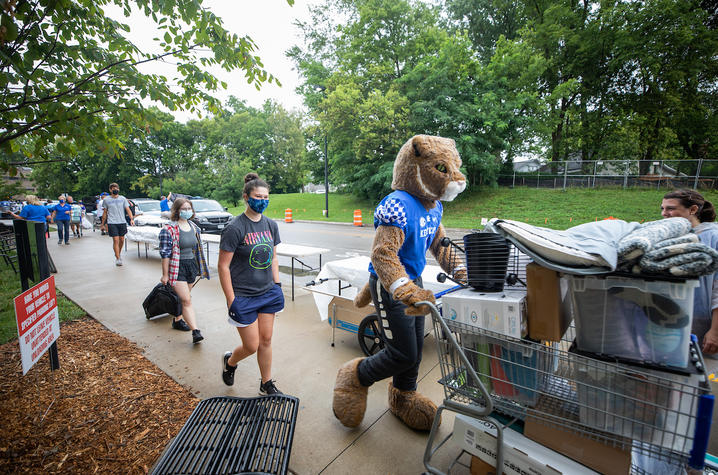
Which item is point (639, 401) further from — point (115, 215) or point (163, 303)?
point (115, 215)

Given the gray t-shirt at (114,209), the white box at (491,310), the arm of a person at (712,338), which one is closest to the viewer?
the white box at (491,310)

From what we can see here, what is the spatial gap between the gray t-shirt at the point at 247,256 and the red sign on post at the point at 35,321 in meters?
1.54

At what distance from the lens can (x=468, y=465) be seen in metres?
2.33

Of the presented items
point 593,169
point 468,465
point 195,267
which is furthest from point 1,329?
point 593,169

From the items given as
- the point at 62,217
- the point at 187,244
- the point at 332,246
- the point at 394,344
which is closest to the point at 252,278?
the point at 394,344

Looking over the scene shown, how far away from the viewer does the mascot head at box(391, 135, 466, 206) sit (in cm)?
244

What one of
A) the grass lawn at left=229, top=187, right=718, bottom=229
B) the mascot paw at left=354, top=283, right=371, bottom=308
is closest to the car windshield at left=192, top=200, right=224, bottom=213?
the grass lawn at left=229, top=187, right=718, bottom=229

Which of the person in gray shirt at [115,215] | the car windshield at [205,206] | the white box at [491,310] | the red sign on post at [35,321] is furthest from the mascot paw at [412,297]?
the car windshield at [205,206]

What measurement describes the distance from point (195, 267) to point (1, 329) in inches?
106

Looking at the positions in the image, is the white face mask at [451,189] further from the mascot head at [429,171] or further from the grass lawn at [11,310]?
the grass lawn at [11,310]

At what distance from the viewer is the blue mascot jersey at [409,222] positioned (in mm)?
Result: 2324

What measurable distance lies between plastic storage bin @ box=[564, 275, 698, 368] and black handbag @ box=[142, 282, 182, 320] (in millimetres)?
4804

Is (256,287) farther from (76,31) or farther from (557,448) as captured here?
(76,31)

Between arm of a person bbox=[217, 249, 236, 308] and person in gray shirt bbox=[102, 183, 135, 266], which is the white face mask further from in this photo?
person in gray shirt bbox=[102, 183, 135, 266]
